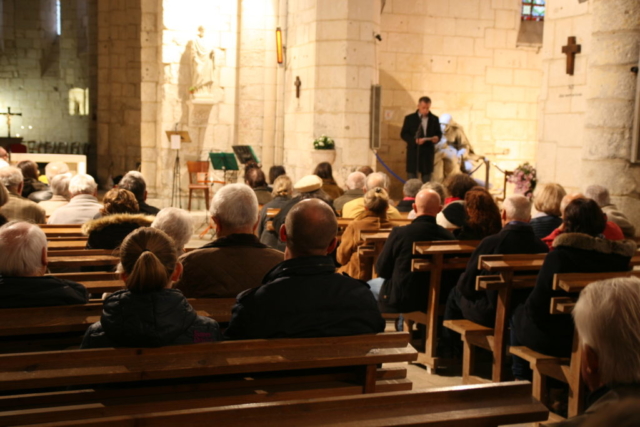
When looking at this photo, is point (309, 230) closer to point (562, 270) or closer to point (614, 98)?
point (562, 270)

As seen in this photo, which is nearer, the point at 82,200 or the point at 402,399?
the point at 402,399

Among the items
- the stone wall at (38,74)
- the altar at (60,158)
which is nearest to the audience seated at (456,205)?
the altar at (60,158)

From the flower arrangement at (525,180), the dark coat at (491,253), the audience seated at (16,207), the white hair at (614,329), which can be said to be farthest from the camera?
the flower arrangement at (525,180)

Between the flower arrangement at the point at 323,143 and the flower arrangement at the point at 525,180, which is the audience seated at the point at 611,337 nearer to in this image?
the flower arrangement at the point at 525,180

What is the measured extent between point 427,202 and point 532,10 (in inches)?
418

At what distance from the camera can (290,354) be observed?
8.44ft

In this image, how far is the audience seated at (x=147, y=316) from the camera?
2.48 m

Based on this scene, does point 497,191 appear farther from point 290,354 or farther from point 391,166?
point 290,354

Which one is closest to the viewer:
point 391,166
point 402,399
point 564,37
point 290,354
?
point 402,399

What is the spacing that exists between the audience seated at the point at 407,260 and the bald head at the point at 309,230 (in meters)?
1.78

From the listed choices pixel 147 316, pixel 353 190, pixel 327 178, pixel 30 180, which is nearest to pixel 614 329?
pixel 147 316

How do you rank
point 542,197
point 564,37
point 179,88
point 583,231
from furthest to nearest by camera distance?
1. point 179,88
2. point 564,37
3. point 542,197
4. point 583,231

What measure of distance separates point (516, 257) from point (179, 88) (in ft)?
29.5

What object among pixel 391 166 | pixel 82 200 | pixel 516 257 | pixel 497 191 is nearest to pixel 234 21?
pixel 391 166
